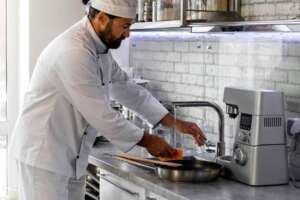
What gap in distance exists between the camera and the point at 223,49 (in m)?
3.16

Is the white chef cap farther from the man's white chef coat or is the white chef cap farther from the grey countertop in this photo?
the grey countertop

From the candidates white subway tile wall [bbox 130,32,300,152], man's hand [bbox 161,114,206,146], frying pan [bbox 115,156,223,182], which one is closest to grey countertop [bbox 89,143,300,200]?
frying pan [bbox 115,156,223,182]

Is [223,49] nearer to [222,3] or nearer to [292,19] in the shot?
[222,3]

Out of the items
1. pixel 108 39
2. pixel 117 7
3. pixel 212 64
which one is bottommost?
pixel 212 64

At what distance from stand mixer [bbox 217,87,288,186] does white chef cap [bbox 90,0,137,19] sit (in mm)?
634

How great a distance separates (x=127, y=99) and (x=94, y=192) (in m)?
0.71

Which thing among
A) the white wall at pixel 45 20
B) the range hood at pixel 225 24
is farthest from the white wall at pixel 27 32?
the range hood at pixel 225 24

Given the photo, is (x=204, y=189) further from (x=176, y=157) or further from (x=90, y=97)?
(x=90, y=97)

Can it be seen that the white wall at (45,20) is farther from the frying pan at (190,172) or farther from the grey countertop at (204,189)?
A: the frying pan at (190,172)

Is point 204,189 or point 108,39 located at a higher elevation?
point 108,39

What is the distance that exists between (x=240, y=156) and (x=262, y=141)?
133 millimetres

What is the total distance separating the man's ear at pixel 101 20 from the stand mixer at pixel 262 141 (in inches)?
27.7

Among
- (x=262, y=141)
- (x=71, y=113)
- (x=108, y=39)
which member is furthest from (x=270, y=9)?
(x=71, y=113)

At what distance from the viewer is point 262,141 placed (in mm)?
2414
